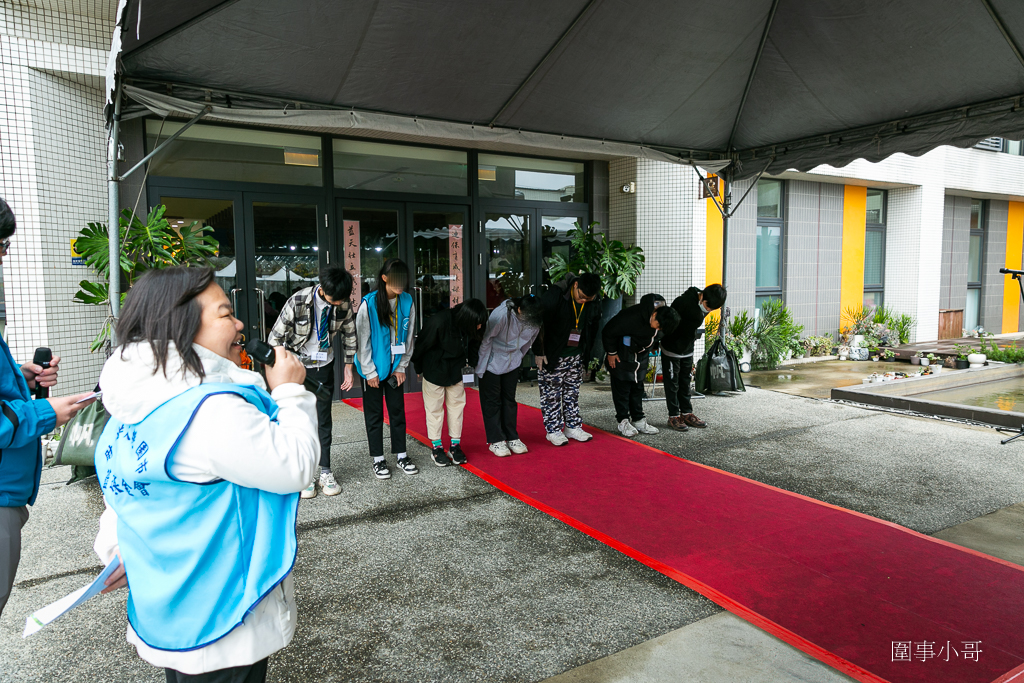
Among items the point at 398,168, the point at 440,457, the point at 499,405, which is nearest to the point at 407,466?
the point at 440,457

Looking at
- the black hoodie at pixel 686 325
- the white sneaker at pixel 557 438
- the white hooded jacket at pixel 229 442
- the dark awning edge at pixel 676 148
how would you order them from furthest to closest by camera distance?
1. the black hoodie at pixel 686 325
2. the white sneaker at pixel 557 438
3. the dark awning edge at pixel 676 148
4. the white hooded jacket at pixel 229 442

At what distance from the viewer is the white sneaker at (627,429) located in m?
5.86

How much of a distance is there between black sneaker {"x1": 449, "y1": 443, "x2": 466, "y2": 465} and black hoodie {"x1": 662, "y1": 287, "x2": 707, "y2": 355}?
7.72ft

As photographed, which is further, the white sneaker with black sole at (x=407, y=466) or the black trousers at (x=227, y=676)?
the white sneaker with black sole at (x=407, y=466)

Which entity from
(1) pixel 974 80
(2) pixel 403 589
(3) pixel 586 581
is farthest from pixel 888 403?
(2) pixel 403 589

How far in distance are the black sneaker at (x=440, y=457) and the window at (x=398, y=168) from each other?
12.1ft

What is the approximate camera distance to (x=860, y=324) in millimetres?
11773

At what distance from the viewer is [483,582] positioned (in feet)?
10.2

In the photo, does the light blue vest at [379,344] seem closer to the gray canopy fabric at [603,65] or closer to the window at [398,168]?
the gray canopy fabric at [603,65]

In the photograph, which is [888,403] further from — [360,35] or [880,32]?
[360,35]

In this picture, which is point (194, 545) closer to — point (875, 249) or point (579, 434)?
point (579, 434)

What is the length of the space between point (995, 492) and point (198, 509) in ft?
16.6

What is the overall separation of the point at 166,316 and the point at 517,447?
4174 millimetres

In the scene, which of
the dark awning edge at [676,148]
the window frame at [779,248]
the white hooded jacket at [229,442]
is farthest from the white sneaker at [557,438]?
the window frame at [779,248]
